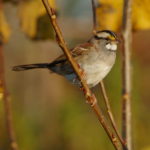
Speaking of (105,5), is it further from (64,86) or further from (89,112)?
(64,86)

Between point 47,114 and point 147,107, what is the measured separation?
4.07 feet

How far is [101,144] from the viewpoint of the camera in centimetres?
628

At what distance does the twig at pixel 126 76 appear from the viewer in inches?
97.6

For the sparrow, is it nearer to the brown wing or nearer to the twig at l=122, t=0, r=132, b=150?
A: the brown wing

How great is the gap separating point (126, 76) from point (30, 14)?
30.3 inches

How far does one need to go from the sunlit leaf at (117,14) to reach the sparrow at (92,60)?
41cm

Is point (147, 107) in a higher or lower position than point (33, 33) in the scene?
lower

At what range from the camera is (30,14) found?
3.08 meters

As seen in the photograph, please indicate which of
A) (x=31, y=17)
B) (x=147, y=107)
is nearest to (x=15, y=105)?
(x=147, y=107)

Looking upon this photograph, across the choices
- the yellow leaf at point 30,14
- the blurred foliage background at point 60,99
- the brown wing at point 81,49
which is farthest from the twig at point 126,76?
the blurred foliage background at point 60,99

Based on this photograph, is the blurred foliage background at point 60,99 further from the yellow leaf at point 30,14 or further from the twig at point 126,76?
the twig at point 126,76

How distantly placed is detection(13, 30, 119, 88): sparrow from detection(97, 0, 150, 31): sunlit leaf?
407 millimetres

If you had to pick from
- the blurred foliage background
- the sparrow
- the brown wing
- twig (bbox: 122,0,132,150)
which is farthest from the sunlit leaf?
the blurred foliage background

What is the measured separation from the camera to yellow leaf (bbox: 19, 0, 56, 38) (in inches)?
120
